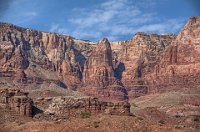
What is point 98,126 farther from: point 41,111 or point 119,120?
point 41,111

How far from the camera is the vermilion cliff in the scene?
15938cm

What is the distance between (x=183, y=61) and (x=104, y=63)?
112 feet

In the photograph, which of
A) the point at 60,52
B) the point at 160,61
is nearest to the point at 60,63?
the point at 60,52

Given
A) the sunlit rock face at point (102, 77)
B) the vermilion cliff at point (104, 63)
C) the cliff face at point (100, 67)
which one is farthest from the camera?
the cliff face at point (100, 67)

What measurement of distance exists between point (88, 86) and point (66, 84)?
27.4ft

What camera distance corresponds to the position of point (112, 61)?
192 metres

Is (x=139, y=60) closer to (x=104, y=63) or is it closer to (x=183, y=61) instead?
(x=104, y=63)

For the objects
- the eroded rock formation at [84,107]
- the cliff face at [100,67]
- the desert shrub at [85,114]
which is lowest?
the desert shrub at [85,114]

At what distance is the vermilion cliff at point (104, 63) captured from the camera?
159m

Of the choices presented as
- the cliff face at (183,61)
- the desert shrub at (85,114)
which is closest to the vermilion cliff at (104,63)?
the cliff face at (183,61)

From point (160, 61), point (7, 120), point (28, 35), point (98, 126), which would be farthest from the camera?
point (28, 35)

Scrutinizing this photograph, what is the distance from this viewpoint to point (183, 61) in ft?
530

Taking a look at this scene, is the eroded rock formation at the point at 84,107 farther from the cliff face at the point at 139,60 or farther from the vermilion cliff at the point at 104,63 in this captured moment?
the cliff face at the point at 139,60

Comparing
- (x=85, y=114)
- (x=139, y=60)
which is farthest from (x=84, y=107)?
(x=139, y=60)
